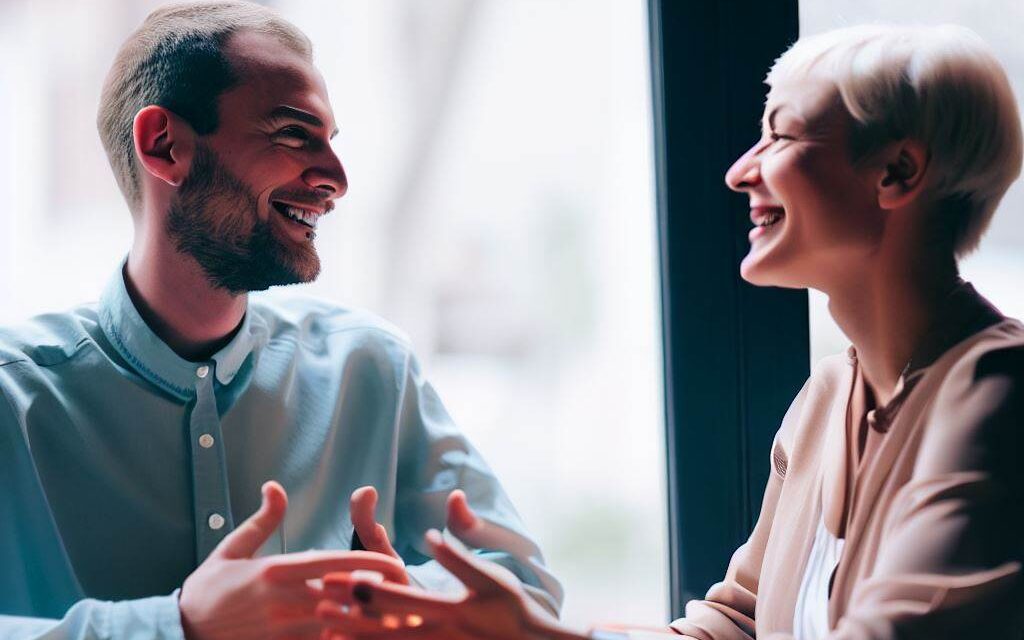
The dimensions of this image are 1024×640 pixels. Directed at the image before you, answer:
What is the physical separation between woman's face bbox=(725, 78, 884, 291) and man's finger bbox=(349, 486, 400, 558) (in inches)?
18.7

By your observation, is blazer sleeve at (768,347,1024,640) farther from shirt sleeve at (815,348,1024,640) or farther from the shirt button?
the shirt button

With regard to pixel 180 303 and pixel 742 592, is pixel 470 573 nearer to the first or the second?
pixel 742 592

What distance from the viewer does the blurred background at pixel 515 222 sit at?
1451 mm

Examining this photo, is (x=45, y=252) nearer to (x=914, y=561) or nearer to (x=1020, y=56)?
(x=914, y=561)

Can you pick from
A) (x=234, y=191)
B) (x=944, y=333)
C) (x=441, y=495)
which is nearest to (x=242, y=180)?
(x=234, y=191)

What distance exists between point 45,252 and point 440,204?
0.54 m

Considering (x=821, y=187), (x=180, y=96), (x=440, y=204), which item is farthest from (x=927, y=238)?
(x=180, y=96)

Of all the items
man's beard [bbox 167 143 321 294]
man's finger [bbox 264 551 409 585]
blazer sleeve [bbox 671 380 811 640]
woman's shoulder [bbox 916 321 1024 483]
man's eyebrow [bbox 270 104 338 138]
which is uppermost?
man's eyebrow [bbox 270 104 338 138]

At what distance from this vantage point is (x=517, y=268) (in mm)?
1509

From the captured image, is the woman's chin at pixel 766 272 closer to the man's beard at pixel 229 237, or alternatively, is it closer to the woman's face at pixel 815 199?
the woman's face at pixel 815 199

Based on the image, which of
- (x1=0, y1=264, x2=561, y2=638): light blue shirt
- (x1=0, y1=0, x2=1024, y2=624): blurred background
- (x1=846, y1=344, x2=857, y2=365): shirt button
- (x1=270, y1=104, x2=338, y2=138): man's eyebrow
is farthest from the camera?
(x1=0, y1=0, x2=1024, y2=624): blurred background

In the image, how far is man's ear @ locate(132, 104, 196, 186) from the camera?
129cm

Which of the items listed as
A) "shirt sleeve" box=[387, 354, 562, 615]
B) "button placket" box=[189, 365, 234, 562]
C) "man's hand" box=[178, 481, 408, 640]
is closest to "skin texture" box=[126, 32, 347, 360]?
"button placket" box=[189, 365, 234, 562]

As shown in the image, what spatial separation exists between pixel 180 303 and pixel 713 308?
0.76 meters
